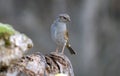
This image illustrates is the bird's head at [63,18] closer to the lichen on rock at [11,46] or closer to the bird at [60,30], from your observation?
the bird at [60,30]

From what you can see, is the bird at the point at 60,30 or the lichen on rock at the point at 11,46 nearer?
the lichen on rock at the point at 11,46

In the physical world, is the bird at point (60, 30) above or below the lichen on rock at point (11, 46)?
below

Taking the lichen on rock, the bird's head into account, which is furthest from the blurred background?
the lichen on rock

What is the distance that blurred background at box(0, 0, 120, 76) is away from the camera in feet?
41.5

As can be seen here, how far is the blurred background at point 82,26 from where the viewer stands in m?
12.7

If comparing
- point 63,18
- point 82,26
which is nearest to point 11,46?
point 63,18

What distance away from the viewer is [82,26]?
1302 cm

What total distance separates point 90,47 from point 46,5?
3.40 ft

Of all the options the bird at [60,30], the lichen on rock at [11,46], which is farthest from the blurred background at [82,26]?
the lichen on rock at [11,46]

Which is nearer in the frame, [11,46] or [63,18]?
[11,46]

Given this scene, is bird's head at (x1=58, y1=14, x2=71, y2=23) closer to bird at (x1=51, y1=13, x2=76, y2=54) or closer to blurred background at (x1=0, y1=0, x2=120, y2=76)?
bird at (x1=51, y1=13, x2=76, y2=54)

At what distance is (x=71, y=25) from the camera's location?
12953 millimetres

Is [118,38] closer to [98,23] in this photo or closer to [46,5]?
[98,23]

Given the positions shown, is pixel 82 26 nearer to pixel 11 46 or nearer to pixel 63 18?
pixel 63 18
